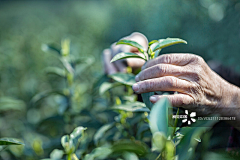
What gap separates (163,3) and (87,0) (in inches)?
151

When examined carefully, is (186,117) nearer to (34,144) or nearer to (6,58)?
(34,144)

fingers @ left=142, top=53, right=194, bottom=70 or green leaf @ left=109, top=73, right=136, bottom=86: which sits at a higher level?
fingers @ left=142, top=53, right=194, bottom=70

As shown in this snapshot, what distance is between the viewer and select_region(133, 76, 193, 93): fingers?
54cm

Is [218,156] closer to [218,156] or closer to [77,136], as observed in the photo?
[218,156]

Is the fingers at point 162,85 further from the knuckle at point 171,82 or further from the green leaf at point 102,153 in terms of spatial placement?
the green leaf at point 102,153

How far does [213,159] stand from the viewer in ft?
1.36

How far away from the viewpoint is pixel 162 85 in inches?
21.1

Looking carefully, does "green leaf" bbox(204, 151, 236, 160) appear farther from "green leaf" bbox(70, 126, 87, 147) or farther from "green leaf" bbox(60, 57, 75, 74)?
"green leaf" bbox(60, 57, 75, 74)

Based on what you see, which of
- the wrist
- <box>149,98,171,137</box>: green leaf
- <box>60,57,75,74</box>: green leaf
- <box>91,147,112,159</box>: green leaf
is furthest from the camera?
<box>60,57,75,74</box>: green leaf

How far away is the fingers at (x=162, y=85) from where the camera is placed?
536 mm

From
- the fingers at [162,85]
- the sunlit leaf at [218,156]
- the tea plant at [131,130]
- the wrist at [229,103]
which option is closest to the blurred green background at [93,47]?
the tea plant at [131,130]

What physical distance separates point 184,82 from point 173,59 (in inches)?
3.0

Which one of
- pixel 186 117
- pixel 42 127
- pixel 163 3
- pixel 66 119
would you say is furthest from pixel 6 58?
pixel 186 117

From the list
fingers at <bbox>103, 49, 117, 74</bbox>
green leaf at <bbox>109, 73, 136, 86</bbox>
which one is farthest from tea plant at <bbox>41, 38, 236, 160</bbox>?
fingers at <bbox>103, 49, 117, 74</bbox>
